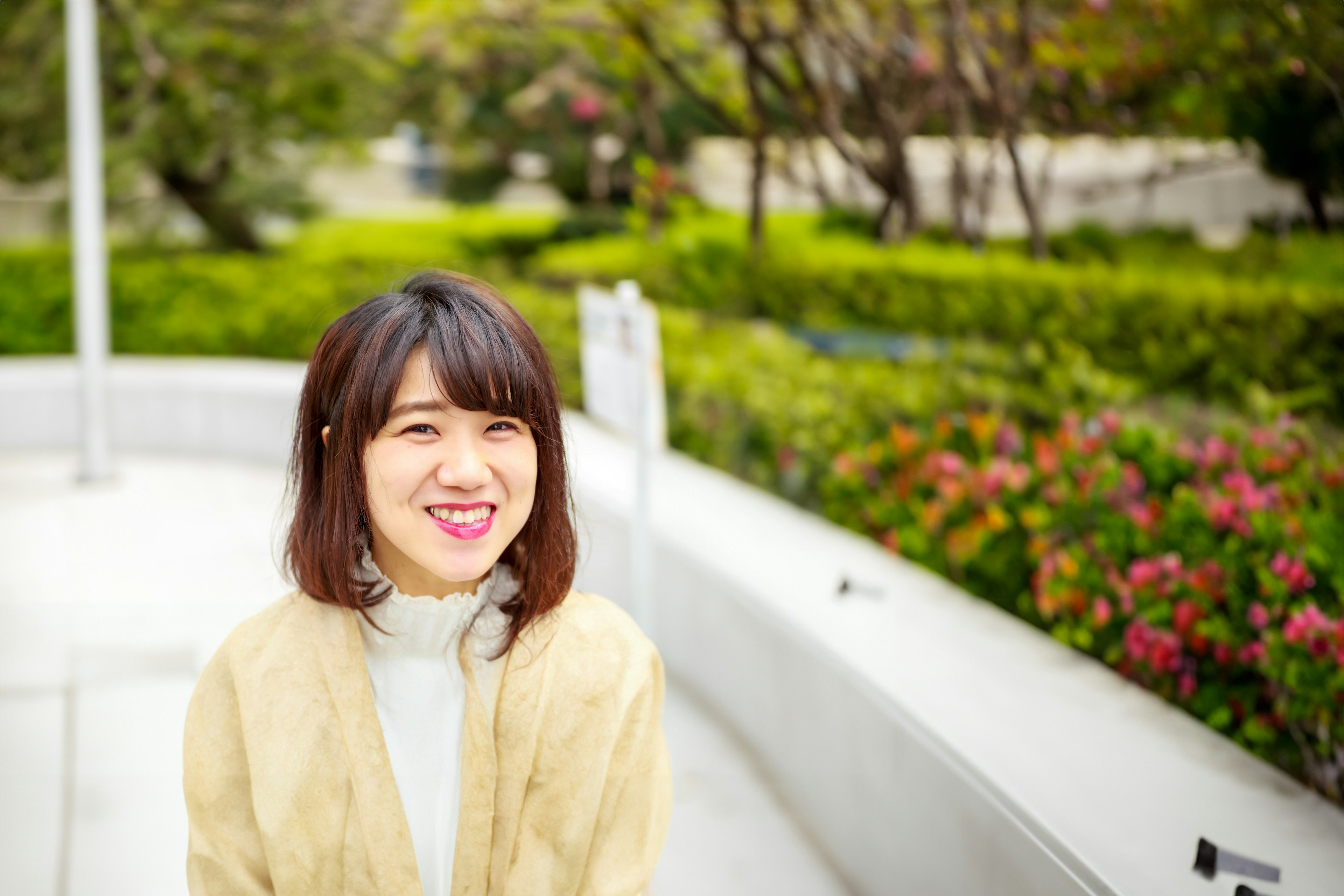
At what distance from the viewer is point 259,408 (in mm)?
6844

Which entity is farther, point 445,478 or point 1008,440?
point 1008,440

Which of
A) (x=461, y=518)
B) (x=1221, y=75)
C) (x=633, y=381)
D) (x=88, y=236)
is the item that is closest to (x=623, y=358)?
(x=633, y=381)

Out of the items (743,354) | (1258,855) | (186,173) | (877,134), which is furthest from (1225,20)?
(186,173)

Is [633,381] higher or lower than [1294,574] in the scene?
higher

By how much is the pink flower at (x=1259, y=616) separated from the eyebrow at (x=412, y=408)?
70.7 inches

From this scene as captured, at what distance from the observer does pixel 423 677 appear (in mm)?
1410

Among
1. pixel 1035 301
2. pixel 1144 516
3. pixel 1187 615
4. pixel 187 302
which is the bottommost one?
pixel 1187 615

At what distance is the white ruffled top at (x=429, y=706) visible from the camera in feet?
4.61

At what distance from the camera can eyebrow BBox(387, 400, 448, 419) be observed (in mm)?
1307

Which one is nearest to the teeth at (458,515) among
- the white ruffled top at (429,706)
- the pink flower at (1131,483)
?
the white ruffled top at (429,706)

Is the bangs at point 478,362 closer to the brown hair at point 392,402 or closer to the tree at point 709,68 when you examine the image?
the brown hair at point 392,402

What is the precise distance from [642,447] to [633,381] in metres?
0.18

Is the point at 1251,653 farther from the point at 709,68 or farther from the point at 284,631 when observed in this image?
the point at 709,68

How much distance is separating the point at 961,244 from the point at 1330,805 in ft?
17.8
